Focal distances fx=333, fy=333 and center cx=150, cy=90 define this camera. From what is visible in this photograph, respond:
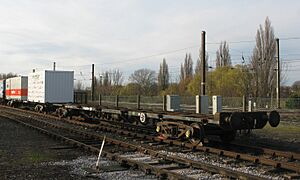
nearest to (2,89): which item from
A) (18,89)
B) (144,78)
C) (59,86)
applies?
(18,89)

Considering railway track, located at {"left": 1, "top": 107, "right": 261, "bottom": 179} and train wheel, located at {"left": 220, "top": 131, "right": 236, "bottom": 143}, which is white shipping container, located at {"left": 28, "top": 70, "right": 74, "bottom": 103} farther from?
train wheel, located at {"left": 220, "top": 131, "right": 236, "bottom": 143}

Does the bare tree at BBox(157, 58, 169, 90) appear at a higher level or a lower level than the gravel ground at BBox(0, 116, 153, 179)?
higher

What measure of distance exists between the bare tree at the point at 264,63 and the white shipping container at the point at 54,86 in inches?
1260

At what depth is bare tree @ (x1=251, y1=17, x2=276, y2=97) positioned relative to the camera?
4953 cm

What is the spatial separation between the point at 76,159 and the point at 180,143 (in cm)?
368

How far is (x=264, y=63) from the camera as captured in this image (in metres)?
50.6

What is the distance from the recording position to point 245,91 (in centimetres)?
5075

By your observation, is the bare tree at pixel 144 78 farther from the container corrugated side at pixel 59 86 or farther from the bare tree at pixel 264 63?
the container corrugated side at pixel 59 86

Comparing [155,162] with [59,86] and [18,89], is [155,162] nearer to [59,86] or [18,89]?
[59,86]

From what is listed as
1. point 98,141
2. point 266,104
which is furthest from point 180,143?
point 266,104

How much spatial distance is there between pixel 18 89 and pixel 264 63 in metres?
35.2

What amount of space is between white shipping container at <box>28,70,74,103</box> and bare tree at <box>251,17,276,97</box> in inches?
1260

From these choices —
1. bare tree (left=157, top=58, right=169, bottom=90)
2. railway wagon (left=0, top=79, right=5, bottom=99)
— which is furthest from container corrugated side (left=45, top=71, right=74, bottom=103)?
bare tree (left=157, top=58, right=169, bottom=90)

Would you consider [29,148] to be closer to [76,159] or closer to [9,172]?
[76,159]
